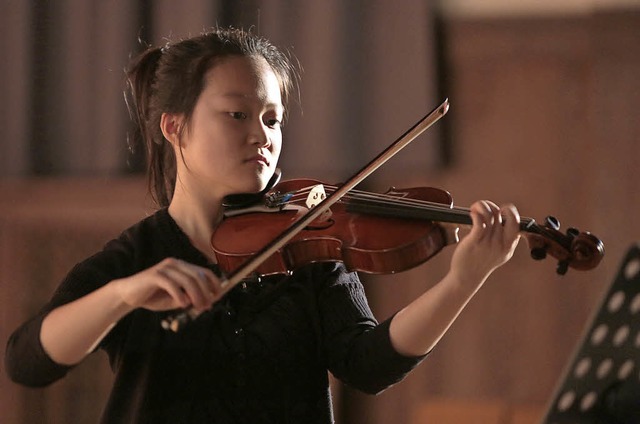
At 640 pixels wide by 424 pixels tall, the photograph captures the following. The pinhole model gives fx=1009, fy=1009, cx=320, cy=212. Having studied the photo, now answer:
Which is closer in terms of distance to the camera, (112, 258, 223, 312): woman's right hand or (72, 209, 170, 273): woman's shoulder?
(112, 258, 223, 312): woman's right hand

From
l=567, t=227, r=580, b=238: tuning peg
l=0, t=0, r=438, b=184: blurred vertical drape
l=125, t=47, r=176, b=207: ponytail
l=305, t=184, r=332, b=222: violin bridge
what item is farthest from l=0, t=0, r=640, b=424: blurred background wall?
l=567, t=227, r=580, b=238: tuning peg

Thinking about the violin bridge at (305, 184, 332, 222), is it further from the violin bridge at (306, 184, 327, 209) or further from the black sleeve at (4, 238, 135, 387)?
the black sleeve at (4, 238, 135, 387)

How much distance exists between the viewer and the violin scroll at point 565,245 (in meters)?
1.10

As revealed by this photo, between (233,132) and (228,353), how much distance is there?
0.86 feet

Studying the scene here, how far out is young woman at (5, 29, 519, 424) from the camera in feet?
3.51

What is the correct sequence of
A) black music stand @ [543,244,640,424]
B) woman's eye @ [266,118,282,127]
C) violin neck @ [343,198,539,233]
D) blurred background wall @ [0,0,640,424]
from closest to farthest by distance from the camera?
black music stand @ [543,244,640,424] → violin neck @ [343,198,539,233] → woman's eye @ [266,118,282,127] → blurred background wall @ [0,0,640,424]

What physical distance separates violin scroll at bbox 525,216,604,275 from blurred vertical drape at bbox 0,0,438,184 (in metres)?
1.19

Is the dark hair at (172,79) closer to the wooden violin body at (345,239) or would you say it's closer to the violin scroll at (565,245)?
the wooden violin body at (345,239)

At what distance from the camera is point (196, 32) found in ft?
7.76

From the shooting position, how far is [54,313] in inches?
42.0

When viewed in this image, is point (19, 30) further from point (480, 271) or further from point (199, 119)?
point (480, 271)

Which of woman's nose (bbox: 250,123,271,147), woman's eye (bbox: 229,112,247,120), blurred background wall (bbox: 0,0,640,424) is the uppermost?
woman's eye (bbox: 229,112,247,120)

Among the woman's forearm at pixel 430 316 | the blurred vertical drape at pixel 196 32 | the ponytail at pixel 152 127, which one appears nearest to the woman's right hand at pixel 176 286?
the woman's forearm at pixel 430 316

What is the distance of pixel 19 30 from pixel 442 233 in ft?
5.29
